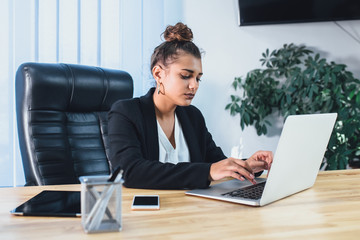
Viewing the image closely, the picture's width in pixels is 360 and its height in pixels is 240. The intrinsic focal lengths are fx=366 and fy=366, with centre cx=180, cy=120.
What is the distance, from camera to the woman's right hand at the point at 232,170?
3.27 ft

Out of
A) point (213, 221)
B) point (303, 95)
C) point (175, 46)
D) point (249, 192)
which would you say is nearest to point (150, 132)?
point (175, 46)

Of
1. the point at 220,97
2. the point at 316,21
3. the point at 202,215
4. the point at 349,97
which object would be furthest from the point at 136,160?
the point at 316,21

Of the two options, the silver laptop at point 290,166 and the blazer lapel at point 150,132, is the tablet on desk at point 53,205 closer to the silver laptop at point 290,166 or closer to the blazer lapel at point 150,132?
the silver laptop at point 290,166

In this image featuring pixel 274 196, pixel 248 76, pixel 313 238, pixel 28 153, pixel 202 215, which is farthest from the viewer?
pixel 248 76

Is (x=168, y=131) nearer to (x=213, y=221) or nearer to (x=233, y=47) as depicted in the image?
(x=213, y=221)

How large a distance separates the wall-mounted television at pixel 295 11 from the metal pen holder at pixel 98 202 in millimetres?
2537

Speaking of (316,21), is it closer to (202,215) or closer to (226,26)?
(226,26)

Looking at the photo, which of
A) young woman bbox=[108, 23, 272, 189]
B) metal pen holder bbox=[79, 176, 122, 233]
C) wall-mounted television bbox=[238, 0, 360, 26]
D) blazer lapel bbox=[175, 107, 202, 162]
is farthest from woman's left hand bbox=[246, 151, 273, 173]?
wall-mounted television bbox=[238, 0, 360, 26]

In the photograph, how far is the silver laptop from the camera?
830 mm

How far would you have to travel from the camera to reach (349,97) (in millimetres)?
2664

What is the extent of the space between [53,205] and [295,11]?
271 cm

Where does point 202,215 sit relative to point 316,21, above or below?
below

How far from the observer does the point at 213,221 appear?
74 cm

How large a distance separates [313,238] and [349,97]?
7.48 ft
